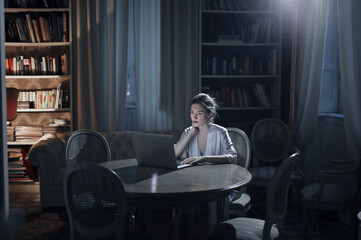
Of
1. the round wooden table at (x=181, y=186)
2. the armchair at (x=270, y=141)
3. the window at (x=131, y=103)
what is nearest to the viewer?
the round wooden table at (x=181, y=186)

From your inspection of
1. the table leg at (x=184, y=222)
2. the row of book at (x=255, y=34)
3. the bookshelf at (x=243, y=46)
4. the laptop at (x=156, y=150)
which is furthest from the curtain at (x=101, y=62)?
the table leg at (x=184, y=222)

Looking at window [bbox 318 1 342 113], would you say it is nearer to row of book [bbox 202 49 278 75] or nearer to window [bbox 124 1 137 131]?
row of book [bbox 202 49 278 75]

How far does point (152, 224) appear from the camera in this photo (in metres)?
3.53

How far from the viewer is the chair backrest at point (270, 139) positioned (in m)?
4.25

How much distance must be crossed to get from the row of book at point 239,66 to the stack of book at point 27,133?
79.1 inches

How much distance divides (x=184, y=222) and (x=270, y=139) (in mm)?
2315

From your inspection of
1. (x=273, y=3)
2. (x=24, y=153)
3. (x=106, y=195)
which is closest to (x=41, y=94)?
(x=24, y=153)

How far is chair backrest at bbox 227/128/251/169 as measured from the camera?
313 cm

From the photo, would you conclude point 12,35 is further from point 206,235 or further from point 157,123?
point 206,235

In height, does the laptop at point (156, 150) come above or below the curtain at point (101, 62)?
below

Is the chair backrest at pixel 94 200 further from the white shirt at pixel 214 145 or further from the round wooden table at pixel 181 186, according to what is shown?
the white shirt at pixel 214 145

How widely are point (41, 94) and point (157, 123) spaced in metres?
1.36

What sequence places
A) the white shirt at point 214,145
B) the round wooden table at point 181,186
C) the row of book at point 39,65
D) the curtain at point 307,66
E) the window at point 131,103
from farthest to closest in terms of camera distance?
the window at point 131,103, the row of book at point 39,65, the curtain at point 307,66, the white shirt at point 214,145, the round wooden table at point 181,186

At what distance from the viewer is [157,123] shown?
15.6 ft
